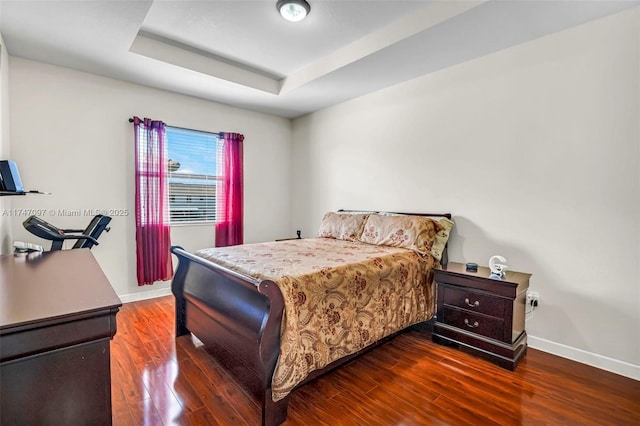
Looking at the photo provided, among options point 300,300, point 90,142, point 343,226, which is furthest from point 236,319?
point 90,142

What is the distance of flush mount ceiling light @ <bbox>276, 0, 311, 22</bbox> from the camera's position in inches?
88.8

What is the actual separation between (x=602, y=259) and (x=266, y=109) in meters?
4.08

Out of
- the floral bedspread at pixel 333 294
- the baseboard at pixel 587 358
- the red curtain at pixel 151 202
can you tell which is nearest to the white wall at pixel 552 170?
the baseboard at pixel 587 358

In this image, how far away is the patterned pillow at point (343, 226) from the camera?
3.44 meters

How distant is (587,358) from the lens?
228 centimetres

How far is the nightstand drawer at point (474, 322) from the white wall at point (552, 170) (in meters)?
0.54

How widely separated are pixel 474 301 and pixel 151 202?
3525 mm

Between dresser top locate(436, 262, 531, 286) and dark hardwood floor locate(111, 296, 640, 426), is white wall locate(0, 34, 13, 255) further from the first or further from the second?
dresser top locate(436, 262, 531, 286)

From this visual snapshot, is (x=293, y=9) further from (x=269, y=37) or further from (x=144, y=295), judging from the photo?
(x=144, y=295)

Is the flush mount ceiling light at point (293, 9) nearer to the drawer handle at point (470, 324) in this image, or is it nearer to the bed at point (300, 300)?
the bed at point (300, 300)

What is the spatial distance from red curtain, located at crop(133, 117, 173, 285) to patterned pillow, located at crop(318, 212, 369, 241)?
1945mm

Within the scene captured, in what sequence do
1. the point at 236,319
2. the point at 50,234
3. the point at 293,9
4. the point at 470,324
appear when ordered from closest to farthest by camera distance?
the point at 236,319 → the point at 50,234 → the point at 293,9 → the point at 470,324

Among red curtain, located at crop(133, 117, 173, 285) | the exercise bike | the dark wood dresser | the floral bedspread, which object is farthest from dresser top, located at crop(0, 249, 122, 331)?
red curtain, located at crop(133, 117, 173, 285)

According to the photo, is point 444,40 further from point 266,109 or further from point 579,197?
point 266,109
